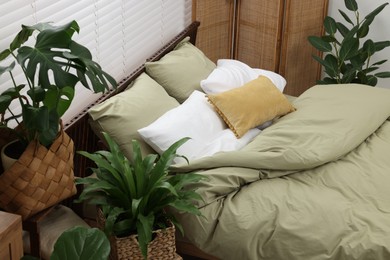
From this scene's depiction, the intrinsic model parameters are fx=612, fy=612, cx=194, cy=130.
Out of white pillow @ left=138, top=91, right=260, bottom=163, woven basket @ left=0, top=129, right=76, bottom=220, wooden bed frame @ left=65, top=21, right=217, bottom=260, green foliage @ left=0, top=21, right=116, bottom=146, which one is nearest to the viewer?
green foliage @ left=0, top=21, right=116, bottom=146

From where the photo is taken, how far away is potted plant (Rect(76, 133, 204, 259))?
2.48 meters

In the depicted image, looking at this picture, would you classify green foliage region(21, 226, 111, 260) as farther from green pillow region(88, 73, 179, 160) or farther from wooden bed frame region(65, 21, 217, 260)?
green pillow region(88, 73, 179, 160)

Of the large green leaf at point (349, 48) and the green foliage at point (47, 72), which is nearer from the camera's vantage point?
the green foliage at point (47, 72)

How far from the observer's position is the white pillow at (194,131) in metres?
2.97

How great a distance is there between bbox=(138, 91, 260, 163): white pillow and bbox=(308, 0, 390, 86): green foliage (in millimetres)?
1176

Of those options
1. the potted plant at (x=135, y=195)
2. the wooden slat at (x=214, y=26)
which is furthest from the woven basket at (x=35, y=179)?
the wooden slat at (x=214, y=26)

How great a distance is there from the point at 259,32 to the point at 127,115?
173cm

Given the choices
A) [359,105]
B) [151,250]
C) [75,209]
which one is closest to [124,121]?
[75,209]

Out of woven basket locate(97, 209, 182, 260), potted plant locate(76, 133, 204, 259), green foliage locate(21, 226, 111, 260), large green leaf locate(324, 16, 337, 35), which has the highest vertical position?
large green leaf locate(324, 16, 337, 35)

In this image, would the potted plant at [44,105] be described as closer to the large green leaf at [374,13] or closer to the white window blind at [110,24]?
the white window blind at [110,24]

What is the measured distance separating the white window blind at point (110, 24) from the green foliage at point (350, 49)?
971mm

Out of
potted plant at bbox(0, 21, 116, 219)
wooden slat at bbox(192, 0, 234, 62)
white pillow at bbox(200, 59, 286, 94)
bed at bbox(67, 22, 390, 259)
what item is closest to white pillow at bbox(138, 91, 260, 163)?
bed at bbox(67, 22, 390, 259)

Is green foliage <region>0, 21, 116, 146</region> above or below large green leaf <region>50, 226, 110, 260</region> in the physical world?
above

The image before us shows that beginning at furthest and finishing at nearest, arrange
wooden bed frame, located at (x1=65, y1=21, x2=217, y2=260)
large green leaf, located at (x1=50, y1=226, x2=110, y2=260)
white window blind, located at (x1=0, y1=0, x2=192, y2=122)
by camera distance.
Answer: wooden bed frame, located at (x1=65, y1=21, x2=217, y2=260)
white window blind, located at (x1=0, y1=0, x2=192, y2=122)
large green leaf, located at (x1=50, y1=226, x2=110, y2=260)
